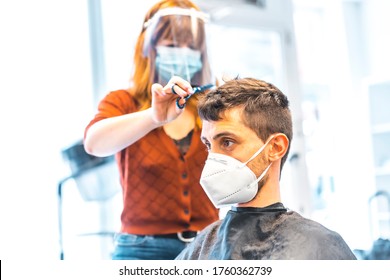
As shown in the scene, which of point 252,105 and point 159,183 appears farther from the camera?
point 159,183

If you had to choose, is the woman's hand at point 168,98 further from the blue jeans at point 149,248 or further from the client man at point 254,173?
the blue jeans at point 149,248

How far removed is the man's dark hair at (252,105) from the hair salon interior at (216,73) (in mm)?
302

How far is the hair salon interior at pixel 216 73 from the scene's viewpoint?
64.2 inches

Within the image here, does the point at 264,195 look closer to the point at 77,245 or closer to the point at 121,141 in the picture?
the point at 121,141

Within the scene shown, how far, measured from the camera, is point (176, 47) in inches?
59.6

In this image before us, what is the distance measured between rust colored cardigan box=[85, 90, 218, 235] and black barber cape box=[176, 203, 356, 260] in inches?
4.1

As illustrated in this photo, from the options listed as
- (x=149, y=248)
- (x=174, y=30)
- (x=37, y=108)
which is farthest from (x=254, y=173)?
(x=37, y=108)

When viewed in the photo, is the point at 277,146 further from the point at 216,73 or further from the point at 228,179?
the point at 216,73

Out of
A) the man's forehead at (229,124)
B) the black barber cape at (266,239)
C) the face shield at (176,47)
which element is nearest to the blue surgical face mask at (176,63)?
the face shield at (176,47)

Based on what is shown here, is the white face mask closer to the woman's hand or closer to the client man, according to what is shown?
the client man

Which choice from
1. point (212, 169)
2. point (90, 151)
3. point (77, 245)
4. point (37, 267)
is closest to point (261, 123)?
point (212, 169)

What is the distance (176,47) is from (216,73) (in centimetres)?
16

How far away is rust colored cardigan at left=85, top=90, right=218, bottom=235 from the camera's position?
1494mm

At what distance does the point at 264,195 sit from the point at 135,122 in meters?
0.40
